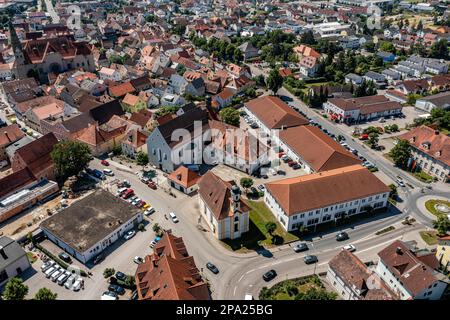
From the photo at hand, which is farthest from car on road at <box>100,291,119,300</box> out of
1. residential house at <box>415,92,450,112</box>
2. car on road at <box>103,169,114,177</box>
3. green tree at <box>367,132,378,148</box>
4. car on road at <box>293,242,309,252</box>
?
residential house at <box>415,92,450,112</box>

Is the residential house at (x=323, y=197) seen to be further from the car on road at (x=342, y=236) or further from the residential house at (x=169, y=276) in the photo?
the residential house at (x=169, y=276)

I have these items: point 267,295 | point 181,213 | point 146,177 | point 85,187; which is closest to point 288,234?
point 267,295

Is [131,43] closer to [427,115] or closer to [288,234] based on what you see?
[427,115]

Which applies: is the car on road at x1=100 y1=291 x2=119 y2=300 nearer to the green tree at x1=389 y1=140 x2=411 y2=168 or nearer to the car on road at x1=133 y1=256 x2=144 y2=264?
the car on road at x1=133 y1=256 x2=144 y2=264

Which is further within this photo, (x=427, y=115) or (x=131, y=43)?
(x=131, y=43)

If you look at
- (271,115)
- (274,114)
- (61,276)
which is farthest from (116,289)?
(274,114)

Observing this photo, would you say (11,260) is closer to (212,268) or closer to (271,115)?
(212,268)
